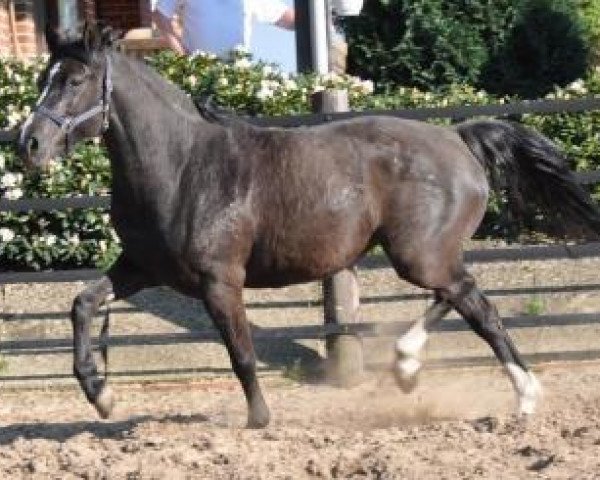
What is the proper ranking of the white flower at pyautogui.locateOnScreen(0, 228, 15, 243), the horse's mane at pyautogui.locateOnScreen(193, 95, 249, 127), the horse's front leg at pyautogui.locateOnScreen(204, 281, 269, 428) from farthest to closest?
the white flower at pyautogui.locateOnScreen(0, 228, 15, 243)
the horse's mane at pyautogui.locateOnScreen(193, 95, 249, 127)
the horse's front leg at pyautogui.locateOnScreen(204, 281, 269, 428)

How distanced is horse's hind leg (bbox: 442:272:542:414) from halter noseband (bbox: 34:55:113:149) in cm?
185

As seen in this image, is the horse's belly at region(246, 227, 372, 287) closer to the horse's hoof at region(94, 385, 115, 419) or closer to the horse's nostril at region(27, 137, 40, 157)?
the horse's hoof at region(94, 385, 115, 419)

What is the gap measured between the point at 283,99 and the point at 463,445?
4.18 m

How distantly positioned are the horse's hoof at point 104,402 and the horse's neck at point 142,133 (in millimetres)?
968

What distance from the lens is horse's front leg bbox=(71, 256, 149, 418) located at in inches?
262

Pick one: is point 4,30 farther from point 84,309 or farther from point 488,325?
point 488,325

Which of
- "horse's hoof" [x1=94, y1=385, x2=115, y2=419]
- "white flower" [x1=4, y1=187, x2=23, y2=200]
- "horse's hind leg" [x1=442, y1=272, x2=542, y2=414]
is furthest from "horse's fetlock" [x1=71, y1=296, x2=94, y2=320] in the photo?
"white flower" [x1=4, y1=187, x2=23, y2=200]

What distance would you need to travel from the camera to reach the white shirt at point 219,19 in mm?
14295

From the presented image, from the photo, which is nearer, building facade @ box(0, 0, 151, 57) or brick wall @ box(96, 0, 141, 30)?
building facade @ box(0, 0, 151, 57)

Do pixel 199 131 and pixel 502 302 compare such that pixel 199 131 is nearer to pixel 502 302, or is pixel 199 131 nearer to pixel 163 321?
pixel 163 321

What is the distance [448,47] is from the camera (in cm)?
1473

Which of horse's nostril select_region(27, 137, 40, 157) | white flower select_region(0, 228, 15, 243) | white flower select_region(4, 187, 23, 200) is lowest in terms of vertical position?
white flower select_region(0, 228, 15, 243)

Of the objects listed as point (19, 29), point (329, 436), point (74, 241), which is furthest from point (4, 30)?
point (329, 436)

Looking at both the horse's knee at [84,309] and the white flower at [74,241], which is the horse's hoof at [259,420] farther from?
the white flower at [74,241]
